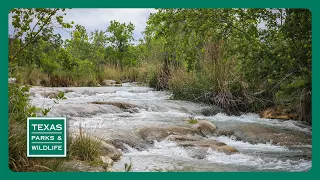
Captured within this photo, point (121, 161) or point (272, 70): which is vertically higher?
point (272, 70)

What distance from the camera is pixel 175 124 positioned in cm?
525

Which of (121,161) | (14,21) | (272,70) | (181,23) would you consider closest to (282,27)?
(272,70)

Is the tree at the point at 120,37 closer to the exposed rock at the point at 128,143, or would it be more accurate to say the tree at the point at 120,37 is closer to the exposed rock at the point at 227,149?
the exposed rock at the point at 128,143

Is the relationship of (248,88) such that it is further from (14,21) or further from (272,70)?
(14,21)

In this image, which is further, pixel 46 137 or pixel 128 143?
pixel 128 143

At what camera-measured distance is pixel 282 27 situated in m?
4.14

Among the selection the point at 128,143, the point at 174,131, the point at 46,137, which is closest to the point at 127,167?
the point at 46,137

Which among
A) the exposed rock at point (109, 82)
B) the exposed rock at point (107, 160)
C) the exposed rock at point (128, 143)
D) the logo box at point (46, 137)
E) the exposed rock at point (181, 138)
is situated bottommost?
the exposed rock at point (107, 160)

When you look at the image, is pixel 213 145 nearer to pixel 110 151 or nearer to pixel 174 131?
pixel 174 131

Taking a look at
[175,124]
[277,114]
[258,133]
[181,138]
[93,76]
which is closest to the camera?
[181,138]

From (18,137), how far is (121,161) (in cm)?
96

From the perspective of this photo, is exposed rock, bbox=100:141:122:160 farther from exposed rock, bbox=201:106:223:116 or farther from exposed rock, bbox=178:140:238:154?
exposed rock, bbox=201:106:223:116

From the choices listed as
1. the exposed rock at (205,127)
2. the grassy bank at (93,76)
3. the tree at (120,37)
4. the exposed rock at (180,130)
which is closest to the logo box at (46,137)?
the tree at (120,37)

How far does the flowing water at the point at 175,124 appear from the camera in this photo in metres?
3.49
